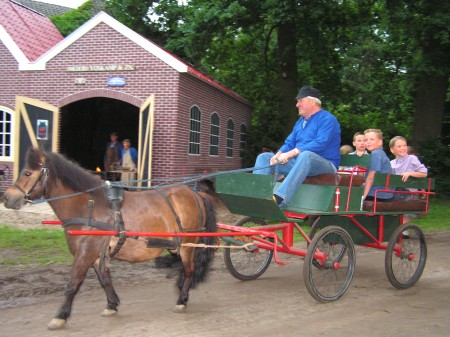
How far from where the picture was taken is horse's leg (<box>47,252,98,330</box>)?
4.38 meters

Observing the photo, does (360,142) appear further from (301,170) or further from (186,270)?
(186,270)

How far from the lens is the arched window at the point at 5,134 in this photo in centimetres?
1362

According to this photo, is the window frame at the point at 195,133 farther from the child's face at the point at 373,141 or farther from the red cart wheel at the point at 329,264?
the red cart wheel at the point at 329,264

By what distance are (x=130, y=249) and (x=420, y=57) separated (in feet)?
41.5

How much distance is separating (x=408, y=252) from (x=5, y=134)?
37.8 ft

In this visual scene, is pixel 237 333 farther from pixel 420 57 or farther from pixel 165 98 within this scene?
pixel 420 57

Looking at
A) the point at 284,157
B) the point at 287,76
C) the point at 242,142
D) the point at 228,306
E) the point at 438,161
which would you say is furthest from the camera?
the point at 242,142

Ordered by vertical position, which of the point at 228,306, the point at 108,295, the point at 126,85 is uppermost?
the point at 126,85

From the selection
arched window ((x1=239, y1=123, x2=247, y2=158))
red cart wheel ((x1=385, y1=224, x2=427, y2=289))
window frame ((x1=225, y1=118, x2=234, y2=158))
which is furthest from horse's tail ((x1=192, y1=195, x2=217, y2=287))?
arched window ((x1=239, y1=123, x2=247, y2=158))

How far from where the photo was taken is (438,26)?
13555mm

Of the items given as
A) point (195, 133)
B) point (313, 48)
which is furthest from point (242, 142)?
point (195, 133)

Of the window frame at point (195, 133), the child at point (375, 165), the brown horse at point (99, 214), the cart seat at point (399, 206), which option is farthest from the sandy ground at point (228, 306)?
the window frame at point (195, 133)

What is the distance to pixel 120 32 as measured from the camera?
42.5 ft

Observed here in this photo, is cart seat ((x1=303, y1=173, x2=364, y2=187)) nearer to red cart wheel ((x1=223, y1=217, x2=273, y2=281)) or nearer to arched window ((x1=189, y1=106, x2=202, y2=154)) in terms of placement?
red cart wheel ((x1=223, y1=217, x2=273, y2=281))
